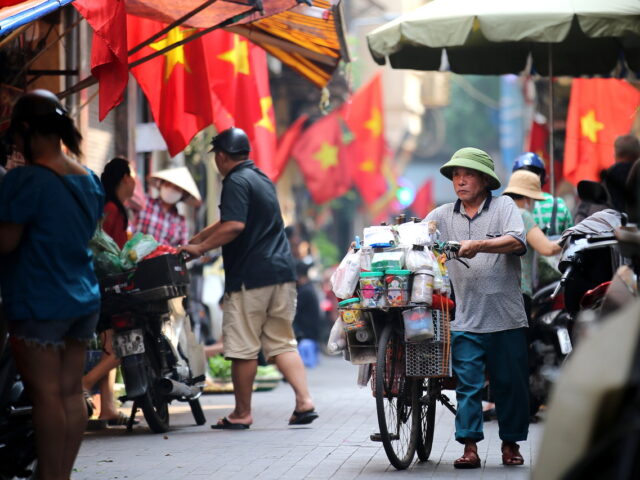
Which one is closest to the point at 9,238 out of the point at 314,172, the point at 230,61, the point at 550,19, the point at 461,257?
the point at 461,257

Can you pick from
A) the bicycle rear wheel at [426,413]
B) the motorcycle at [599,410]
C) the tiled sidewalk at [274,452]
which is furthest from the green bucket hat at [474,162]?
the motorcycle at [599,410]

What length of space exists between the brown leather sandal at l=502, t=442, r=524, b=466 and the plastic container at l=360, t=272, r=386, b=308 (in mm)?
1236

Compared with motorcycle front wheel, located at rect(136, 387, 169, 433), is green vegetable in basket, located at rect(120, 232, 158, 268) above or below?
above

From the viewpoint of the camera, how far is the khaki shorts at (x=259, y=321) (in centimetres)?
979

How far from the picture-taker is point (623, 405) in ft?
11.3

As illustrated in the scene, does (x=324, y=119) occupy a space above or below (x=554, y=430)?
above

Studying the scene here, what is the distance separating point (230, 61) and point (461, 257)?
20.4ft

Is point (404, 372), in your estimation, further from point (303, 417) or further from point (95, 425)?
point (95, 425)

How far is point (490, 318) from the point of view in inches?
301

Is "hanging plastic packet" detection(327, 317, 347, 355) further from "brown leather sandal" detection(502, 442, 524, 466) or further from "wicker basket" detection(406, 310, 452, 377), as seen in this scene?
"brown leather sandal" detection(502, 442, 524, 466)

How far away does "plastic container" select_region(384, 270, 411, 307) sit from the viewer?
287 inches

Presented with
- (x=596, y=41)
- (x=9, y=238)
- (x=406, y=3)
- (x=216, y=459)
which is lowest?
(x=216, y=459)

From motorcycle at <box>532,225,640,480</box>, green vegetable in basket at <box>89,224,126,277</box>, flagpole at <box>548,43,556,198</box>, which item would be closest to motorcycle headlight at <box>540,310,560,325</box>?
flagpole at <box>548,43,556,198</box>

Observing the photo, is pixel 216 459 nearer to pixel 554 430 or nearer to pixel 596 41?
pixel 554 430
